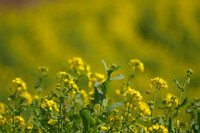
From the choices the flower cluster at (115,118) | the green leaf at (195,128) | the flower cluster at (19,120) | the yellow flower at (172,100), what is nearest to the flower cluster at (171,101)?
the yellow flower at (172,100)

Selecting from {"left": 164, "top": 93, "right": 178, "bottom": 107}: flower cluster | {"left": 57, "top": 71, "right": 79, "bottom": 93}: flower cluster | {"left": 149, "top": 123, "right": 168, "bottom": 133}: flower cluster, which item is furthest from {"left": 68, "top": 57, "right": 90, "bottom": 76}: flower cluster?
{"left": 149, "top": 123, "right": 168, "bottom": 133}: flower cluster

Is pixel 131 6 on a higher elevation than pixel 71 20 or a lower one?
higher

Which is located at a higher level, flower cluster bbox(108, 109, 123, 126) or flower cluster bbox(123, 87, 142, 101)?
flower cluster bbox(123, 87, 142, 101)

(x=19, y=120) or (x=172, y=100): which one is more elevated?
(x=172, y=100)

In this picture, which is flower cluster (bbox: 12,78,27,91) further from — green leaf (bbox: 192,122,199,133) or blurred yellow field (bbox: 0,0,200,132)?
blurred yellow field (bbox: 0,0,200,132)

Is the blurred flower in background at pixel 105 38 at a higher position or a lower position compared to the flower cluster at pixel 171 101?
higher

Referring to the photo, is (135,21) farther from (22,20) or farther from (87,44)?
(22,20)

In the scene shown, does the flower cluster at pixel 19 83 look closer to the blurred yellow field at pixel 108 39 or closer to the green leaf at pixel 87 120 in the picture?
the green leaf at pixel 87 120

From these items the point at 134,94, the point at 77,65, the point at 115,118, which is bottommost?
the point at 115,118

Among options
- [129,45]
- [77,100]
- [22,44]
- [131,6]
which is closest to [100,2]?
[131,6]

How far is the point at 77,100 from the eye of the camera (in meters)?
2.58

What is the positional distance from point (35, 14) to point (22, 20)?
67cm

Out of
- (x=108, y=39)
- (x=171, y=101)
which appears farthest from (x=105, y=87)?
(x=108, y=39)

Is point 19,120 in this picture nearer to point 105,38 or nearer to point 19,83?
point 19,83
